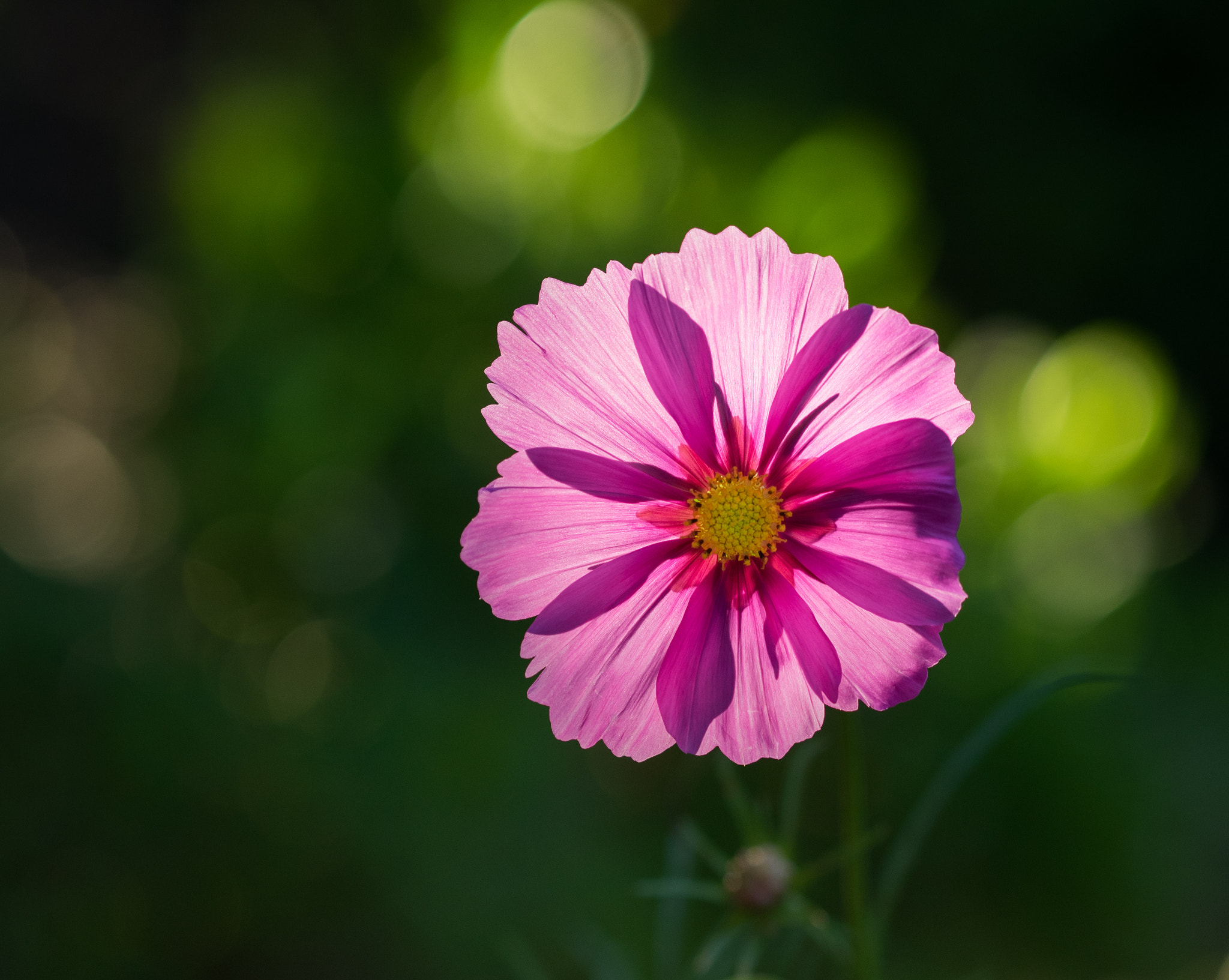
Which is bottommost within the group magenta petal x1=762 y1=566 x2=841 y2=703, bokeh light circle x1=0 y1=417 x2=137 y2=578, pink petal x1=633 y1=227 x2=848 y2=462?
magenta petal x1=762 y1=566 x2=841 y2=703

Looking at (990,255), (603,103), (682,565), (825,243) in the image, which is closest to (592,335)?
(682,565)

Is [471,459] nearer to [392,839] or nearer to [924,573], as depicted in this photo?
[392,839]

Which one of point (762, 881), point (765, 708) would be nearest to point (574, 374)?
point (765, 708)

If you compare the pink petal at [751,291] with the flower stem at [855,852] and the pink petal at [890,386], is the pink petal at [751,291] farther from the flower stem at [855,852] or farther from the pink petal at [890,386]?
the flower stem at [855,852]

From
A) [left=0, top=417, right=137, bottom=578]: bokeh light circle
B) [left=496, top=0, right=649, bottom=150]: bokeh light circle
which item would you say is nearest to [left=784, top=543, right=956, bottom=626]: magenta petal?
[left=496, top=0, right=649, bottom=150]: bokeh light circle

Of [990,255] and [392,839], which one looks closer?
[392,839]

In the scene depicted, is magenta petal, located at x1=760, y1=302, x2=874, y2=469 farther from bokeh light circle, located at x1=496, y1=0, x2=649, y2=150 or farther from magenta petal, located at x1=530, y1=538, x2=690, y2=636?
bokeh light circle, located at x1=496, y1=0, x2=649, y2=150
